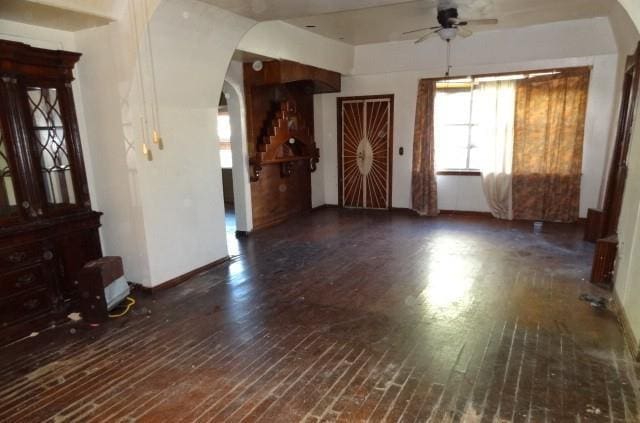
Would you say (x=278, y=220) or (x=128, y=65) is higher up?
(x=128, y=65)

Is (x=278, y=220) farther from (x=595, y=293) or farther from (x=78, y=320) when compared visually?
(x=595, y=293)

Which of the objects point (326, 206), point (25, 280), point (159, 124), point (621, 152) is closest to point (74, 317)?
point (25, 280)

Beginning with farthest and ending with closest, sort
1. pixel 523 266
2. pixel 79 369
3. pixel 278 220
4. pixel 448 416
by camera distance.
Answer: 1. pixel 278 220
2. pixel 523 266
3. pixel 79 369
4. pixel 448 416

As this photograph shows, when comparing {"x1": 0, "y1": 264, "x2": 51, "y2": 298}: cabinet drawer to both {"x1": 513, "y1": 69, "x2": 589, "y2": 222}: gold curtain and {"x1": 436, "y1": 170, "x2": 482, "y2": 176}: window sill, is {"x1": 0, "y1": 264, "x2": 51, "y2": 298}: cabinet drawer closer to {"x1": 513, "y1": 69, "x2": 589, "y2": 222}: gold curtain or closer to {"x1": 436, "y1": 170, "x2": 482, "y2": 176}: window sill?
{"x1": 436, "y1": 170, "x2": 482, "y2": 176}: window sill

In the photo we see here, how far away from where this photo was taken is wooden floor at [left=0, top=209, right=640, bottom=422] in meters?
2.28

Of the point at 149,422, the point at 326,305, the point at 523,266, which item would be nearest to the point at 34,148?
the point at 149,422

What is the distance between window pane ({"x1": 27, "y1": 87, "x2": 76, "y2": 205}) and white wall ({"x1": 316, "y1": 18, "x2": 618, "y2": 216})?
4898 mm

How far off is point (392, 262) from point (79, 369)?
10.6 ft

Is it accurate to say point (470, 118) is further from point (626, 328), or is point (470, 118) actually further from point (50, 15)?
point (50, 15)

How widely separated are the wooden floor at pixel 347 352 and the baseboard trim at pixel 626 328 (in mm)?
50

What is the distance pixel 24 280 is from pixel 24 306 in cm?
22

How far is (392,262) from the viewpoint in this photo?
4.71 metres

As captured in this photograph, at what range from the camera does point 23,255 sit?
10.6ft

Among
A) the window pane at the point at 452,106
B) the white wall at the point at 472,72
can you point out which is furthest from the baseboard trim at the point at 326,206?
the window pane at the point at 452,106
